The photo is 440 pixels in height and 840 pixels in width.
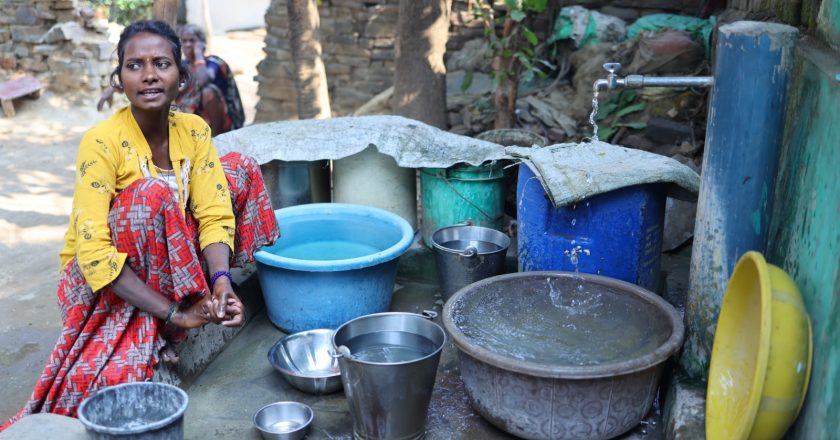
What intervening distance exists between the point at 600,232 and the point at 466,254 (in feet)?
2.07

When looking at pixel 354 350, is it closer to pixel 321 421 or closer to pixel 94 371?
pixel 321 421

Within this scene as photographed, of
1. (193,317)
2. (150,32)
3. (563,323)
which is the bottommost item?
(563,323)

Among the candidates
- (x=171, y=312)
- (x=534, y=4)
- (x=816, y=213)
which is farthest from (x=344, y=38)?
(x=816, y=213)

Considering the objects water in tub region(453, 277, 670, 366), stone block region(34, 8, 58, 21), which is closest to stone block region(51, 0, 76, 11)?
stone block region(34, 8, 58, 21)

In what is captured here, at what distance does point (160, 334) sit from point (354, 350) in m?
0.74

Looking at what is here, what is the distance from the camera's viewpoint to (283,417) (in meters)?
2.96

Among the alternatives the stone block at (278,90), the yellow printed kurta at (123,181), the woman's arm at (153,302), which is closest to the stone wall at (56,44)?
the stone block at (278,90)

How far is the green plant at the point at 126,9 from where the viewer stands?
13273mm

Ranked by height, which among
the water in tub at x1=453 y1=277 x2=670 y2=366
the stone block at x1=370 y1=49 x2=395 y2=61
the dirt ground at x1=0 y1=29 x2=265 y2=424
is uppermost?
the stone block at x1=370 y1=49 x2=395 y2=61

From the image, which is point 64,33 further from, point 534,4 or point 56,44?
point 534,4

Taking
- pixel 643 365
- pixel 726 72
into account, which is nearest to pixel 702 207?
pixel 726 72

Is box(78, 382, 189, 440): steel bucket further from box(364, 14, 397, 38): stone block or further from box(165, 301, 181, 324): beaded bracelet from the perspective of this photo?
box(364, 14, 397, 38): stone block

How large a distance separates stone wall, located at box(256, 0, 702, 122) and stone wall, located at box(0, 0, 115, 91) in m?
2.87

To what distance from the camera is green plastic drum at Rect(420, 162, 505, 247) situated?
4039 millimetres
